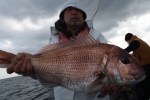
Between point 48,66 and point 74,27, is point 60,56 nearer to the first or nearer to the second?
point 48,66

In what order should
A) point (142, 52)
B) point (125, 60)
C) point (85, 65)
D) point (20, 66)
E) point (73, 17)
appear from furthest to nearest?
1. point (142, 52)
2. point (73, 17)
3. point (20, 66)
4. point (85, 65)
5. point (125, 60)

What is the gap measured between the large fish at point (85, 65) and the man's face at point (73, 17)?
60.1 inches

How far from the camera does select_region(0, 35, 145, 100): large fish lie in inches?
108

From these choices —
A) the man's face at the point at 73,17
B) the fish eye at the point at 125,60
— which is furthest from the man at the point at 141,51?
the fish eye at the point at 125,60

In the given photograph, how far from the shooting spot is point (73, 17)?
15.3 ft

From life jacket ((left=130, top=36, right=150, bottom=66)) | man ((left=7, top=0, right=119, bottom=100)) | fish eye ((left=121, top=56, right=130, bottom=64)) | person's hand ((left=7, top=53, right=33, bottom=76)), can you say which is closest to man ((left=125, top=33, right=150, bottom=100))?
life jacket ((left=130, top=36, right=150, bottom=66))

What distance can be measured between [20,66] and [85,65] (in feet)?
4.43

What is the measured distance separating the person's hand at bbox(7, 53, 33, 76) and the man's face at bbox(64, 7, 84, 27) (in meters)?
1.95

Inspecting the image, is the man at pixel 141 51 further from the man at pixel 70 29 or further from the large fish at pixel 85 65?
the large fish at pixel 85 65

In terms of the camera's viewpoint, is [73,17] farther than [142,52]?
No

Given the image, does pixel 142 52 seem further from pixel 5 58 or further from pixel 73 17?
pixel 5 58

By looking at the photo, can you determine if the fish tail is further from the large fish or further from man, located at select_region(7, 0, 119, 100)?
man, located at select_region(7, 0, 119, 100)

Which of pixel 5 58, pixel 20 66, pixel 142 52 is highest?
pixel 142 52

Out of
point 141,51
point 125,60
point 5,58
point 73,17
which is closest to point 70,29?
point 73,17
